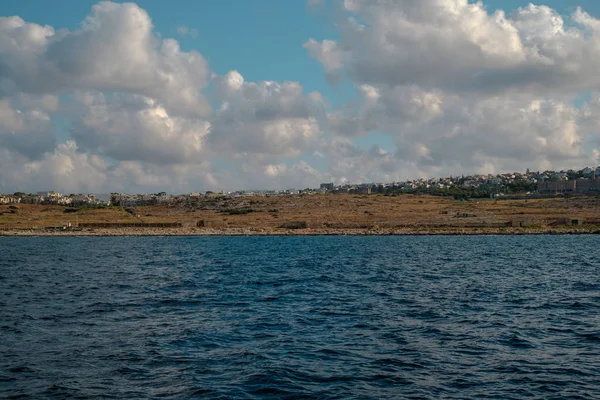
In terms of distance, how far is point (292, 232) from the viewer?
117500mm

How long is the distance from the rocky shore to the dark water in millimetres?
67760

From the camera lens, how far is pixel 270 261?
191 feet

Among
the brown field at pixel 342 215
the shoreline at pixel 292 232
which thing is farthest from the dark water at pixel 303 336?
the brown field at pixel 342 215

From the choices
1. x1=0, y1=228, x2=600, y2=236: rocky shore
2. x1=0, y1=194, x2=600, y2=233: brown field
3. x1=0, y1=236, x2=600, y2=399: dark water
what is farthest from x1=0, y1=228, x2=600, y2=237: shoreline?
x1=0, y1=236, x2=600, y2=399: dark water

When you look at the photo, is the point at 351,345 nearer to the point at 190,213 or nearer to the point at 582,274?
the point at 582,274

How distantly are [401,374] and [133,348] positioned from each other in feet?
30.7

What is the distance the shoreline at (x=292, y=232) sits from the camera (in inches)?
4257

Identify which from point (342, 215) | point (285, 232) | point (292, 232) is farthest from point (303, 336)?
point (342, 215)

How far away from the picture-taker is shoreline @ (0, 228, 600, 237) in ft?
355

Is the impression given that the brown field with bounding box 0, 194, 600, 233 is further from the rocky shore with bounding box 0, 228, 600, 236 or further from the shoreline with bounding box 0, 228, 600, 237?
the shoreline with bounding box 0, 228, 600, 237

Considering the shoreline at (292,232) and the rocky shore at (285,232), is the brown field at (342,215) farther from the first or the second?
the shoreline at (292,232)

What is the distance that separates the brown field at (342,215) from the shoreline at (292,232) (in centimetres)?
188

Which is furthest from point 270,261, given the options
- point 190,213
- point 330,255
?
point 190,213

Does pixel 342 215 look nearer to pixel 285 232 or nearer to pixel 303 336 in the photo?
pixel 285 232
